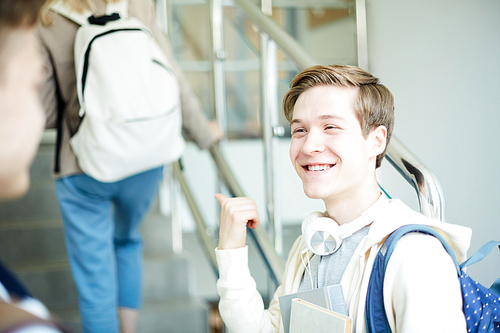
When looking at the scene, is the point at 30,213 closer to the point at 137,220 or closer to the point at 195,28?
the point at 137,220

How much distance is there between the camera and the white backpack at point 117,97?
3.72 feet

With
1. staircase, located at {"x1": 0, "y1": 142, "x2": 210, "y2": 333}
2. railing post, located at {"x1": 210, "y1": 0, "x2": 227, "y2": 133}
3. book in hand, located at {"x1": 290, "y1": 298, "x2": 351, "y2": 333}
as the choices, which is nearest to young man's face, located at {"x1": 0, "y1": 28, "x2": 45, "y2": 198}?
book in hand, located at {"x1": 290, "y1": 298, "x2": 351, "y2": 333}

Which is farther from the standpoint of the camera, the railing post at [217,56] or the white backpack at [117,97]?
the railing post at [217,56]

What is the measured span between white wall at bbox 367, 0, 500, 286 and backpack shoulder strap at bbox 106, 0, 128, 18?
727 mm

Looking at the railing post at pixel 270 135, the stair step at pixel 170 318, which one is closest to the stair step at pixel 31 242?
the stair step at pixel 170 318

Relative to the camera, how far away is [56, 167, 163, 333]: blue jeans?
1.26 metres

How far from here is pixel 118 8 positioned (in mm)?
1241

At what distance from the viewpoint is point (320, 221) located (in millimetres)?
771

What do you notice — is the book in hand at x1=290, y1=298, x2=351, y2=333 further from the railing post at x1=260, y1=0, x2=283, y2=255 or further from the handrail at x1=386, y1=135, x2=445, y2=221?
the railing post at x1=260, y1=0, x2=283, y2=255

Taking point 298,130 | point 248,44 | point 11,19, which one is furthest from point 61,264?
point 11,19

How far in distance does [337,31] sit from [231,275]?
1.69 meters

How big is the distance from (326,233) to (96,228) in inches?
30.7

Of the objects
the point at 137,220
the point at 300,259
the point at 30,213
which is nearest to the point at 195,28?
the point at 30,213

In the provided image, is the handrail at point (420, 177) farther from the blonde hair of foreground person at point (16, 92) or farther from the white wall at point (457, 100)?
the blonde hair of foreground person at point (16, 92)
